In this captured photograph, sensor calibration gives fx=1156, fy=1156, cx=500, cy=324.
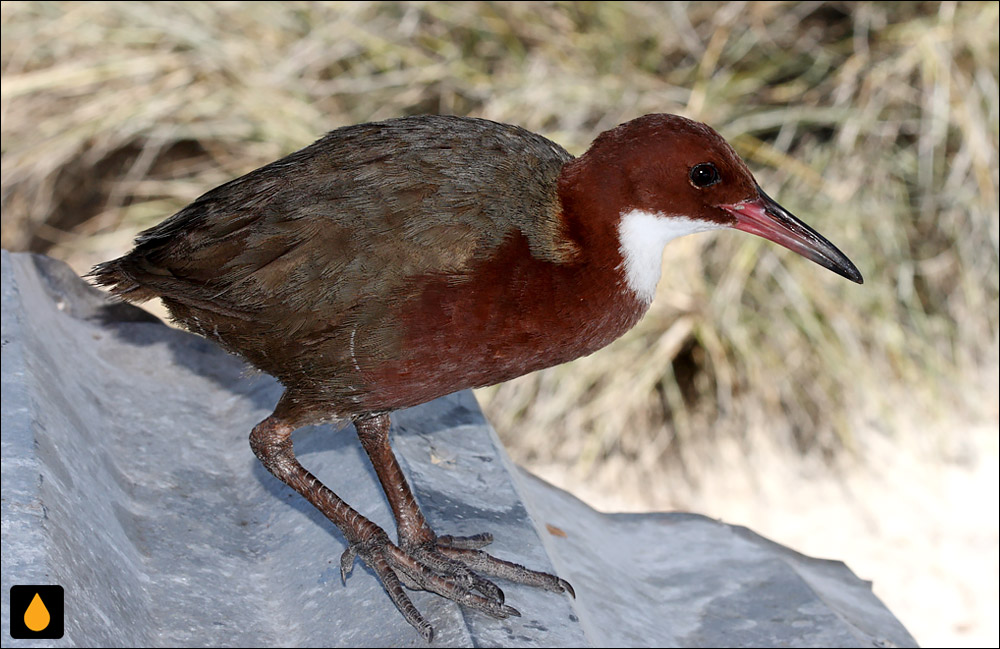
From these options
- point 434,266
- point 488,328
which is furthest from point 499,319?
point 434,266

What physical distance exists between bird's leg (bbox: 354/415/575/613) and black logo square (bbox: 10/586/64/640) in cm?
80

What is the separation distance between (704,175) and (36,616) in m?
1.49

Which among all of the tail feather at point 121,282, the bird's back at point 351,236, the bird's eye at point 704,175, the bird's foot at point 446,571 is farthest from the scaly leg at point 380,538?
the bird's eye at point 704,175

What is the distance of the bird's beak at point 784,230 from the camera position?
2.41 m

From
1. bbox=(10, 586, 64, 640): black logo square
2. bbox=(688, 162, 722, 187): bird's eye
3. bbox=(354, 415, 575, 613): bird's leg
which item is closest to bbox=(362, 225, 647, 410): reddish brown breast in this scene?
bbox=(354, 415, 575, 613): bird's leg

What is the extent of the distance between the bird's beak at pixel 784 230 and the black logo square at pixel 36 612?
58.2 inches

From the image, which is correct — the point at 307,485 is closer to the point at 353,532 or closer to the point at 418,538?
the point at 353,532

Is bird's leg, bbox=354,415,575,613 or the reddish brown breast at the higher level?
the reddish brown breast

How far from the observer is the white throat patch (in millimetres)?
2383

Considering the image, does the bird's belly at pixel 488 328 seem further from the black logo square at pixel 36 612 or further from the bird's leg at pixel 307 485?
the black logo square at pixel 36 612

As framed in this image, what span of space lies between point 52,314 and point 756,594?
180 centimetres

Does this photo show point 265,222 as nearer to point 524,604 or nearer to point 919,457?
point 524,604

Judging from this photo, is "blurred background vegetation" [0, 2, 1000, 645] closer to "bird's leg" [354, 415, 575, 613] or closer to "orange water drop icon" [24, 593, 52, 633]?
"bird's leg" [354, 415, 575, 613]

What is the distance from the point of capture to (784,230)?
2.42 metres
